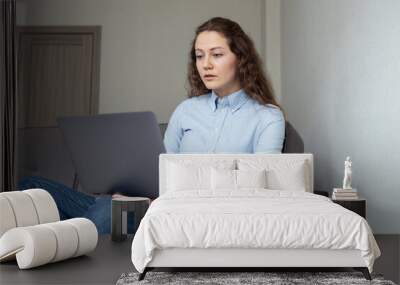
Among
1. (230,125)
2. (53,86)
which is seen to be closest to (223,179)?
(230,125)

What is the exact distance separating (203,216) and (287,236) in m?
0.40

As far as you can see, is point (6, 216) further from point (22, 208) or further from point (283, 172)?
point (283, 172)

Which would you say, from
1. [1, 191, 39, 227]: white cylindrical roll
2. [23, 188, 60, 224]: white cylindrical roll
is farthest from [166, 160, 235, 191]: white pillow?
[1, 191, 39, 227]: white cylindrical roll

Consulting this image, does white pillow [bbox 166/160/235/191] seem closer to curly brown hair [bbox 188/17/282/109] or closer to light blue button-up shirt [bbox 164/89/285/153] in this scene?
light blue button-up shirt [bbox 164/89/285/153]

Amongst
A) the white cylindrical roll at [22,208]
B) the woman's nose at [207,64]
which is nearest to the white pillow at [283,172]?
the woman's nose at [207,64]

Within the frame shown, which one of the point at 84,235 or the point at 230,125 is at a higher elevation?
the point at 230,125

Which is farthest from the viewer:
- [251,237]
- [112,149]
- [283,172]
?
[283,172]

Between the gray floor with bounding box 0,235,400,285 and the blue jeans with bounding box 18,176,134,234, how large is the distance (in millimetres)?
466

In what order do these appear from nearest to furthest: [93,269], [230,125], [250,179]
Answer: [93,269], [250,179], [230,125]

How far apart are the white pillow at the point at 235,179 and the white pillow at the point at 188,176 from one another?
0.06 meters

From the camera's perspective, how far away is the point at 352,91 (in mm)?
5293

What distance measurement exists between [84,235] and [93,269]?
11.8 inches

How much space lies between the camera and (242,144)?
4.82 metres

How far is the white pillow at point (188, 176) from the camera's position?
4.43 m
